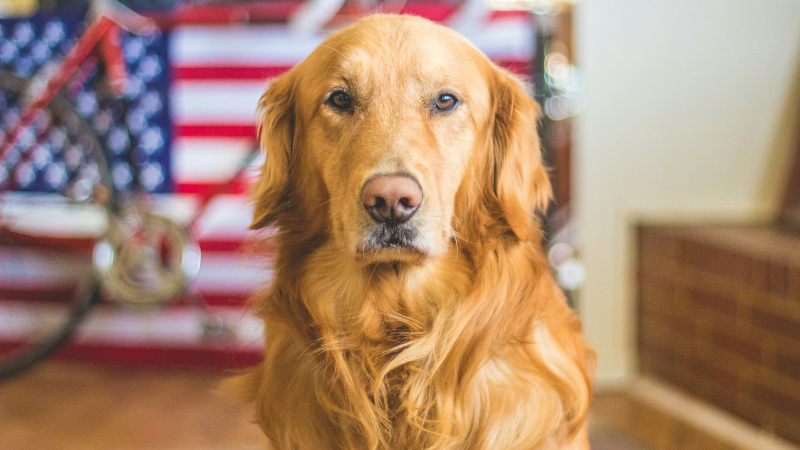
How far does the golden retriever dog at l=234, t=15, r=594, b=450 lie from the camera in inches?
44.6

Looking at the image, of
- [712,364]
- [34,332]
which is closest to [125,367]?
[34,332]

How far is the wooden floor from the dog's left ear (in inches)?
47.1

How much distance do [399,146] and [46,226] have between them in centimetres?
218

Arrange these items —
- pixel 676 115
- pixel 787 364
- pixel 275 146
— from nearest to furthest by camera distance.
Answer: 1. pixel 275 146
2. pixel 787 364
3. pixel 676 115

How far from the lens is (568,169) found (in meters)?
2.60

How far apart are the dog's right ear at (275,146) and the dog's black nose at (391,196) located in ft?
1.13

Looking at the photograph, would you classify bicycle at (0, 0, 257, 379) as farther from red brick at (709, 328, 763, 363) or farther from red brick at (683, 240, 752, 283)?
red brick at (709, 328, 763, 363)

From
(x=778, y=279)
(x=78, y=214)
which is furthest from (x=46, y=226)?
(x=778, y=279)

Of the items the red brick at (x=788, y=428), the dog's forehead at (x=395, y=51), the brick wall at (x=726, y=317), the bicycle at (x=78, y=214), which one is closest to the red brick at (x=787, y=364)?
the brick wall at (x=726, y=317)

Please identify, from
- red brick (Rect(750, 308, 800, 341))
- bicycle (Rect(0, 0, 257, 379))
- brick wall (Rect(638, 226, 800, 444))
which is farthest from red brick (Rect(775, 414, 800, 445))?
bicycle (Rect(0, 0, 257, 379))

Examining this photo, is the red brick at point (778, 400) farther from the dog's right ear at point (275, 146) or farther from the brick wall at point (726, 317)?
the dog's right ear at point (275, 146)

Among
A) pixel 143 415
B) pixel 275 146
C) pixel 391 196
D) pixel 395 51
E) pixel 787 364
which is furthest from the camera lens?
pixel 143 415

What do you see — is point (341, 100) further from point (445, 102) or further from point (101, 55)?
point (101, 55)

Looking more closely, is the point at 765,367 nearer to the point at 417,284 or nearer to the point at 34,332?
the point at 417,284
